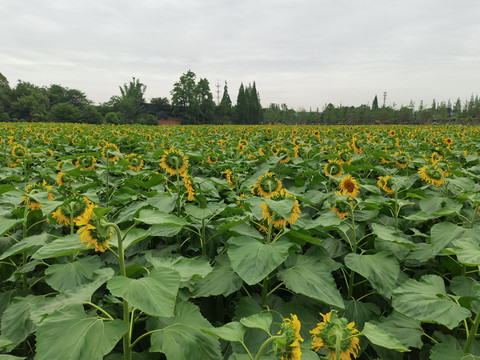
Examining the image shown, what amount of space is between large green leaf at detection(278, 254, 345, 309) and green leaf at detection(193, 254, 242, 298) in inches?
9.4

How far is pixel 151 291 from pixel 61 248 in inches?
20.0

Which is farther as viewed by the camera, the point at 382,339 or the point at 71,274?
the point at 71,274

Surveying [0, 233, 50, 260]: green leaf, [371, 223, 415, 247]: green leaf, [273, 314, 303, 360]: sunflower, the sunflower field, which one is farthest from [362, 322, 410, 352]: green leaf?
[0, 233, 50, 260]: green leaf

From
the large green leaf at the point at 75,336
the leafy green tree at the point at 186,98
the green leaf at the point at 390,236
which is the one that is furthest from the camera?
the leafy green tree at the point at 186,98

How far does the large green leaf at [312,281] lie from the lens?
1.38 metres

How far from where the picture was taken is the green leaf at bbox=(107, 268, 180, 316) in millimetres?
942

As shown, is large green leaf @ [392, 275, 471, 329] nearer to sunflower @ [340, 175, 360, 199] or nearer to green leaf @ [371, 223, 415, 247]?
green leaf @ [371, 223, 415, 247]

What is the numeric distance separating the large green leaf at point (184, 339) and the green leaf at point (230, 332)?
94 millimetres

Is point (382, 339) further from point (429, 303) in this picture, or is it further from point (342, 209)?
point (342, 209)

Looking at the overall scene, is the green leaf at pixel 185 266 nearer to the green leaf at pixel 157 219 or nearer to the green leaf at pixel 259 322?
the green leaf at pixel 157 219

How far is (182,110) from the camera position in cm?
6912

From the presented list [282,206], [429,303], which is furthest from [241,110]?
[429,303]

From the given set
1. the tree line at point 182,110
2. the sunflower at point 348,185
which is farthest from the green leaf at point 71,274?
the tree line at point 182,110

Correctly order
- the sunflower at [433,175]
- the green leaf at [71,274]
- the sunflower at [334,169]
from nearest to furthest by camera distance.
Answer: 1. the green leaf at [71,274]
2. the sunflower at [433,175]
3. the sunflower at [334,169]
